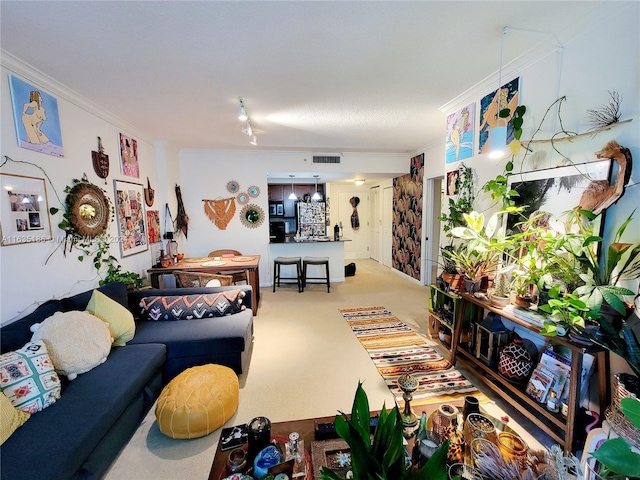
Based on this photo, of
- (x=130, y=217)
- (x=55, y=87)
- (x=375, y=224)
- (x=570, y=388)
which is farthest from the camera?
(x=375, y=224)

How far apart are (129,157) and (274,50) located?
2.68 meters

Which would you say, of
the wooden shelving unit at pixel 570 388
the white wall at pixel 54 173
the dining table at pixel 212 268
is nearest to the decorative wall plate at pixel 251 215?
the dining table at pixel 212 268

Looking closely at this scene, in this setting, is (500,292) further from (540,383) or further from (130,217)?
(130,217)

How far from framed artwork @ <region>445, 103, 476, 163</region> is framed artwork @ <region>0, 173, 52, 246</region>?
381 cm

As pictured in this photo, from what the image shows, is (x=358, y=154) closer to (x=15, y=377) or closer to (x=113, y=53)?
(x=113, y=53)

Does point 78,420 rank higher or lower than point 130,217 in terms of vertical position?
lower

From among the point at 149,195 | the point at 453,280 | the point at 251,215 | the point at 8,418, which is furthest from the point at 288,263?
the point at 8,418

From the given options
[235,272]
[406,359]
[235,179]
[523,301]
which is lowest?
[406,359]

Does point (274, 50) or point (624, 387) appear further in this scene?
point (274, 50)

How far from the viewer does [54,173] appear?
2311mm

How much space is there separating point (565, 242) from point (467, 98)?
180 centimetres

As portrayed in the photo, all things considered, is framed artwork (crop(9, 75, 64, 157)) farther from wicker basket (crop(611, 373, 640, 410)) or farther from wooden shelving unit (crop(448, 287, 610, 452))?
wicker basket (crop(611, 373, 640, 410))

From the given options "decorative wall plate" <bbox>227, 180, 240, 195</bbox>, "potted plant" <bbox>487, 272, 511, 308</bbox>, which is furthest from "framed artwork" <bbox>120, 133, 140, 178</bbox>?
"potted plant" <bbox>487, 272, 511, 308</bbox>

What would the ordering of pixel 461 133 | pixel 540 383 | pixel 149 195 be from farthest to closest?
pixel 149 195 → pixel 461 133 → pixel 540 383
